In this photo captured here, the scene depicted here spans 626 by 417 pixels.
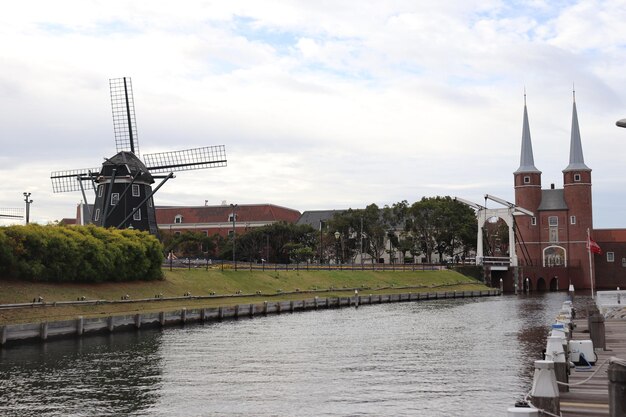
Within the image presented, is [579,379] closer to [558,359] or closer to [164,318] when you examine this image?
[558,359]

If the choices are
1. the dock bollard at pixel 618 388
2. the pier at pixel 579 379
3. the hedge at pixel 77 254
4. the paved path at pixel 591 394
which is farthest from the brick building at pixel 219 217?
the dock bollard at pixel 618 388

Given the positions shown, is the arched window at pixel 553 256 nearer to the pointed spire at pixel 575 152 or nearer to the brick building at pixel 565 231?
the brick building at pixel 565 231

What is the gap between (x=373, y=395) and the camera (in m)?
23.1

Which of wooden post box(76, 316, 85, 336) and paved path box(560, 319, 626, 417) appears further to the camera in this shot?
wooden post box(76, 316, 85, 336)

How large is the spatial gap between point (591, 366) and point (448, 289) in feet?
250

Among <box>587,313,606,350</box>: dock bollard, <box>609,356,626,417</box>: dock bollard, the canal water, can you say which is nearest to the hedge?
the canal water

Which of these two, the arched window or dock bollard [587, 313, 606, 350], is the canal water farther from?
the arched window

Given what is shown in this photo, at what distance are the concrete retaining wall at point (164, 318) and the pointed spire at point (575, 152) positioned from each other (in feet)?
186

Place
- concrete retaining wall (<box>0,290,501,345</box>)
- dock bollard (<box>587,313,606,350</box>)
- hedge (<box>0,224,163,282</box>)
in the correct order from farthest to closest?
hedge (<box>0,224,163,282</box>)
concrete retaining wall (<box>0,290,501,345</box>)
dock bollard (<box>587,313,606,350</box>)

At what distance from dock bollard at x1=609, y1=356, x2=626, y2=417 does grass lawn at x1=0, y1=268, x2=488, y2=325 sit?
37.8 m

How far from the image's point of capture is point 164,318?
48375mm

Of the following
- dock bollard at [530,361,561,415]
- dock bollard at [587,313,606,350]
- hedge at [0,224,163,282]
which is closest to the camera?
dock bollard at [530,361,561,415]

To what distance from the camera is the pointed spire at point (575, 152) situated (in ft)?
400

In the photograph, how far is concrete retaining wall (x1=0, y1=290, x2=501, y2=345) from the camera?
3797cm
